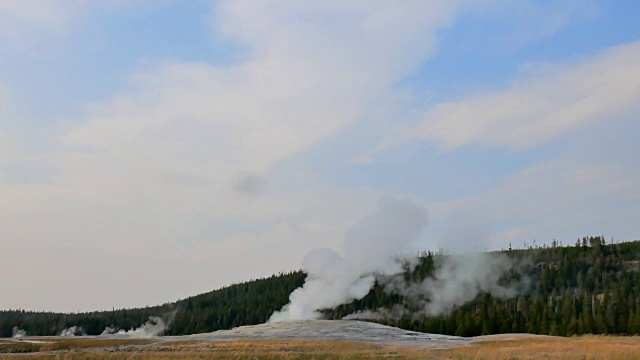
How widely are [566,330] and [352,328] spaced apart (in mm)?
42131

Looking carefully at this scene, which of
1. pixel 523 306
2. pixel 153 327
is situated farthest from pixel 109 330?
pixel 523 306

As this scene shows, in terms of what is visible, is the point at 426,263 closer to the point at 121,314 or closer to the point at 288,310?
the point at 288,310

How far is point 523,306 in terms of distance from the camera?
12519 centimetres

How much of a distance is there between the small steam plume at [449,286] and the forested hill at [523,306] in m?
2.38

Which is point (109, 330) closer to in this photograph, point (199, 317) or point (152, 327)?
point (152, 327)

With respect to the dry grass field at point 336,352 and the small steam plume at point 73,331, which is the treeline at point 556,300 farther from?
the small steam plume at point 73,331

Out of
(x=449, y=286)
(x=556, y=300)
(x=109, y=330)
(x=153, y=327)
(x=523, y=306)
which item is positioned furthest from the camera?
(x=153, y=327)

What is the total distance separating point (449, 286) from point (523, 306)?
35572 mm

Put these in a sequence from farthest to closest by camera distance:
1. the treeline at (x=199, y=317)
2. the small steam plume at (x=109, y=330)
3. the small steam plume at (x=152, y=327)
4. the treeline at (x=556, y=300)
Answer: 1. the small steam plume at (x=152, y=327)
2. the small steam plume at (x=109, y=330)
3. the treeline at (x=199, y=317)
4. the treeline at (x=556, y=300)

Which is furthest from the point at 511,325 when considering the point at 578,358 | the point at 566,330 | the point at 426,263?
the point at 578,358

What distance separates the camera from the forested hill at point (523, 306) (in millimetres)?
112250

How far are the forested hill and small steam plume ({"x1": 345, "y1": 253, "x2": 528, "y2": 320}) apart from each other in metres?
2.38

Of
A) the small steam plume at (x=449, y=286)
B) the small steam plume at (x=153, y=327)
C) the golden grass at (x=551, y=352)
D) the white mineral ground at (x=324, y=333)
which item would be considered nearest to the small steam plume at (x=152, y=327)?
the small steam plume at (x=153, y=327)

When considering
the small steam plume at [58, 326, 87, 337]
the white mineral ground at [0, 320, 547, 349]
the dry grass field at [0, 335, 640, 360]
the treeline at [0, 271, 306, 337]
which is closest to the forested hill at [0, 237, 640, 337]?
the treeline at [0, 271, 306, 337]
